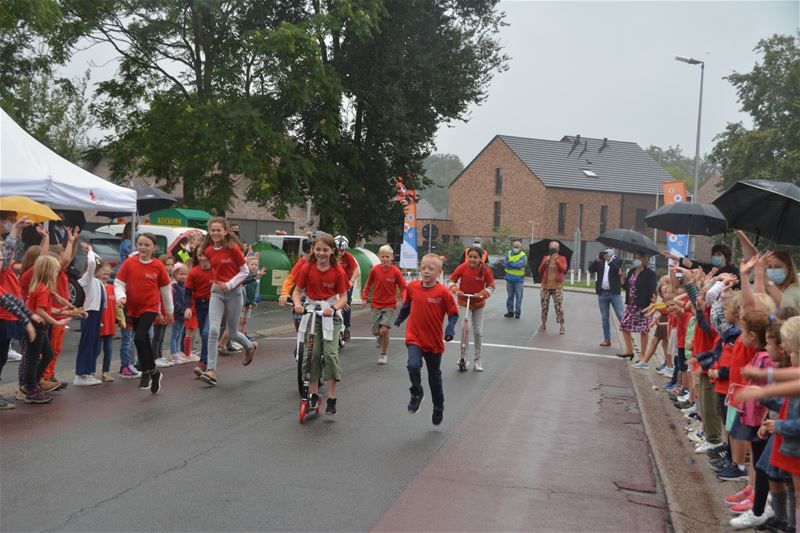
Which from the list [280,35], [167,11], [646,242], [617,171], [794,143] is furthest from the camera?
[617,171]

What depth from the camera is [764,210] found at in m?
7.82

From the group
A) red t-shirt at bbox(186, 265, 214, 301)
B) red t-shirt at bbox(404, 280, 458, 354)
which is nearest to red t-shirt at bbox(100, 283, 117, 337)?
red t-shirt at bbox(186, 265, 214, 301)

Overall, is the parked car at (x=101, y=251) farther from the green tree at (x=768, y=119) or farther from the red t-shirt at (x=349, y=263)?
the green tree at (x=768, y=119)

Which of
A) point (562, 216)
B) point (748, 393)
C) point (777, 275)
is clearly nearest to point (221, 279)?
point (777, 275)

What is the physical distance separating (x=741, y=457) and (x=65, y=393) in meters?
7.13

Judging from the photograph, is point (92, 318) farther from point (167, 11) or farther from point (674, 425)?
point (167, 11)

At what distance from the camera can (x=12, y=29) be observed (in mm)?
22484

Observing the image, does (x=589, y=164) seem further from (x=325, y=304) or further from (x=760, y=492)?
(x=760, y=492)

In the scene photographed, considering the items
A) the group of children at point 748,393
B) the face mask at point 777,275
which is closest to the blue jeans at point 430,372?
the group of children at point 748,393

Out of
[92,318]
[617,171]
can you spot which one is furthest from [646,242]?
[617,171]

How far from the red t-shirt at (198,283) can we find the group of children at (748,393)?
20.2 ft

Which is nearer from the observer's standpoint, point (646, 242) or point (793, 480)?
point (793, 480)

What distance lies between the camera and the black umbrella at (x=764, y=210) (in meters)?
7.55

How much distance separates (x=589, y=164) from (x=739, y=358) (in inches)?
2863
